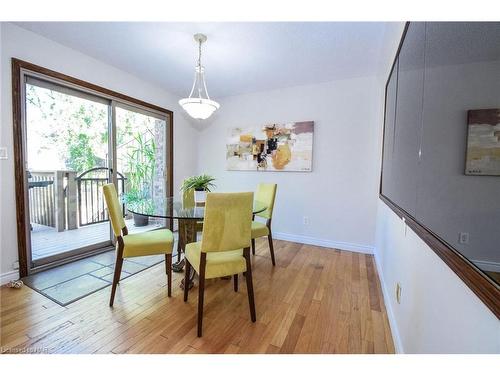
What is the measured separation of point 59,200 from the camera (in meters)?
2.60

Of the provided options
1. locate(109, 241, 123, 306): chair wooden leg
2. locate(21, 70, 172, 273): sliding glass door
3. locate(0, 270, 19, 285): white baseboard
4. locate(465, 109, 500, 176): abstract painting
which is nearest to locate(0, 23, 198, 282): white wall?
locate(0, 270, 19, 285): white baseboard

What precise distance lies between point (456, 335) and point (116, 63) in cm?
373

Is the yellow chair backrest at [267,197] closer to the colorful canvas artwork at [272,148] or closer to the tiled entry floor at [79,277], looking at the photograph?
the colorful canvas artwork at [272,148]

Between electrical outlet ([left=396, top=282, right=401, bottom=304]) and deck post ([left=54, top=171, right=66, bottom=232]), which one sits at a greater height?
deck post ([left=54, top=171, right=66, bottom=232])

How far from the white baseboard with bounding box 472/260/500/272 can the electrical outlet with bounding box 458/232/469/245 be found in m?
0.07

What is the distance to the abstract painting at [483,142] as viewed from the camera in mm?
560

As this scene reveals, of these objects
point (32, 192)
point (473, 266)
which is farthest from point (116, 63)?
point (473, 266)

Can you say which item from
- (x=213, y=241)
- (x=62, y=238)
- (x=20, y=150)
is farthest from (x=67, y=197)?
(x=213, y=241)

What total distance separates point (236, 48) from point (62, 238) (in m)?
3.09

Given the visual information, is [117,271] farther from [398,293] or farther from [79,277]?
[398,293]

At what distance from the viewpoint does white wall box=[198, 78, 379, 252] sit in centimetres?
296

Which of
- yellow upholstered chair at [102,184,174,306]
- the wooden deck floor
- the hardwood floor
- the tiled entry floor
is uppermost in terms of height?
yellow upholstered chair at [102,184,174,306]

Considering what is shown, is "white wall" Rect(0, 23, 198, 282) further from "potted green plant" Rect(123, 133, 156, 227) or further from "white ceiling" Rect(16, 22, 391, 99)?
"potted green plant" Rect(123, 133, 156, 227)
